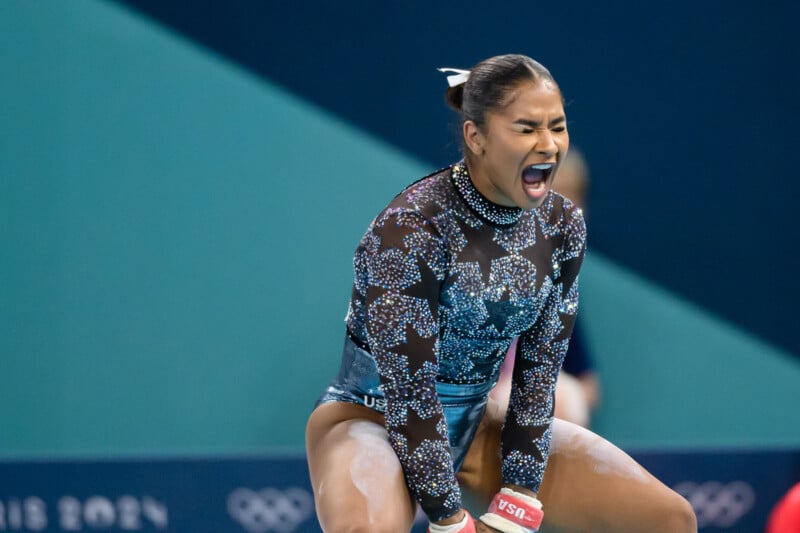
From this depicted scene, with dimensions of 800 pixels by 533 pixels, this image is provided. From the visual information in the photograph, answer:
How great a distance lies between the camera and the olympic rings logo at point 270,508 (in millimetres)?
3107

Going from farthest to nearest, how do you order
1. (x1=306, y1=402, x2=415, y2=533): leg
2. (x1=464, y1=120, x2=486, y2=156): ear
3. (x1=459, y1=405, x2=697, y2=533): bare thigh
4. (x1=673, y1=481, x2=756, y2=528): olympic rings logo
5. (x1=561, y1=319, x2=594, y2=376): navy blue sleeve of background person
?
(x1=561, y1=319, x2=594, y2=376): navy blue sleeve of background person → (x1=673, y1=481, x2=756, y2=528): olympic rings logo → (x1=459, y1=405, x2=697, y2=533): bare thigh → (x1=464, y1=120, x2=486, y2=156): ear → (x1=306, y1=402, x2=415, y2=533): leg

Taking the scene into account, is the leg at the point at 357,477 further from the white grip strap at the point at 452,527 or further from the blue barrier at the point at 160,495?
the blue barrier at the point at 160,495

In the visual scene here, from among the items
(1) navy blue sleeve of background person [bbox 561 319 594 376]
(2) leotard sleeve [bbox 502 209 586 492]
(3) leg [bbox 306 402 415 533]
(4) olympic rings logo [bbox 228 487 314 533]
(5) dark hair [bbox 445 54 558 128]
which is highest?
(5) dark hair [bbox 445 54 558 128]

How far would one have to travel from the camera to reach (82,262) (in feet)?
13.3

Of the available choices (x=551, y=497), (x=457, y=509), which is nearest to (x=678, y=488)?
(x=551, y=497)

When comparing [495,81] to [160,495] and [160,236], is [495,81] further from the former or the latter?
[160,236]

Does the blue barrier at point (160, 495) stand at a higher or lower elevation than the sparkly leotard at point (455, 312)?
lower

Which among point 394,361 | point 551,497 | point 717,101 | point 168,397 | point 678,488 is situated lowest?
point 168,397

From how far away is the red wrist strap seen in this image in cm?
236

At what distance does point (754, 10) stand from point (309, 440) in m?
2.83

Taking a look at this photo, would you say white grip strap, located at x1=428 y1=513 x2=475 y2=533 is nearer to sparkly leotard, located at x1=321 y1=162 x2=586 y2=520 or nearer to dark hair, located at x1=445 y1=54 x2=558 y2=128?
sparkly leotard, located at x1=321 y1=162 x2=586 y2=520

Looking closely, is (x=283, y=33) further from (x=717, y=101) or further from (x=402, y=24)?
(x=717, y=101)

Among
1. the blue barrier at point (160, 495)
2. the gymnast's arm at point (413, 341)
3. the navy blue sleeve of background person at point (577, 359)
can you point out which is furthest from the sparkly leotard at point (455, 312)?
the navy blue sleeve of background person at point (577, 359)

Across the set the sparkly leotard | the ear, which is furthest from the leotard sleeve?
the ear
